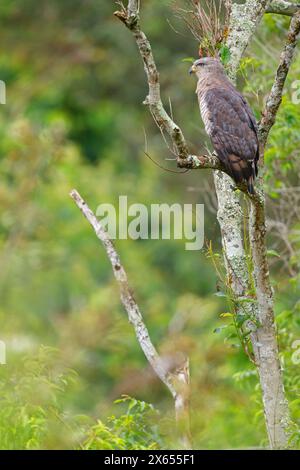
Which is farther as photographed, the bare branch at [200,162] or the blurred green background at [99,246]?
the blurred green background at [99,246]

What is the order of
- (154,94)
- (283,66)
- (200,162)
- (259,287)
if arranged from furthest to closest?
(259,287), (283,66), (200,162), (154,94)

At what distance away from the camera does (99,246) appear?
15023 mm

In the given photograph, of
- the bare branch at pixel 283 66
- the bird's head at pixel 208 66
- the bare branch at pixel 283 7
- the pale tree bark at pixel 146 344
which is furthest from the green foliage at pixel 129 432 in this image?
the bare branch at pixel 283 7

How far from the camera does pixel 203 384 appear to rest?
405 inches

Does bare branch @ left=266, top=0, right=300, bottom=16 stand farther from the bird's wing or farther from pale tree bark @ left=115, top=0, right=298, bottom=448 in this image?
the bird's wing

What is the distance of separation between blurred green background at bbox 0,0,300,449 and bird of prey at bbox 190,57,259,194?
7.0 inches

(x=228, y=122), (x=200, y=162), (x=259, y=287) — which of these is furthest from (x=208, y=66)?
(x=259, y=287)

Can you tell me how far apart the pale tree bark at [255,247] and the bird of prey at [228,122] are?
3.4 inches

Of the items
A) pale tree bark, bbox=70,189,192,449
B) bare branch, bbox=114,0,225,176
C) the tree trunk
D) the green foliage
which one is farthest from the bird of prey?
the green foliage

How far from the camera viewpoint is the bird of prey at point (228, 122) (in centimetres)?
591

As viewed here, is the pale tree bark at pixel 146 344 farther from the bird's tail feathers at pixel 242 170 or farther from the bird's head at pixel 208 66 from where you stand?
the bird's head at pixel 208 66

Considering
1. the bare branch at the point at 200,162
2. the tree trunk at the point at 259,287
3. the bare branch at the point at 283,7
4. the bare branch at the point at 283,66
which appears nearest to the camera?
the bare branch at the point at 200,162

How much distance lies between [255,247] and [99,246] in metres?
9.28

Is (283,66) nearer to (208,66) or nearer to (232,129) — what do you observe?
(232,129)
